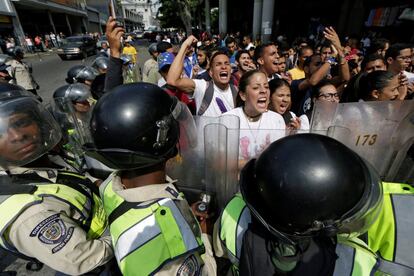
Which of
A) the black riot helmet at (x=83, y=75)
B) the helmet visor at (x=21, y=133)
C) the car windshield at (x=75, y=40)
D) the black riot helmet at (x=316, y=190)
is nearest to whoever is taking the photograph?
the black riot helmet at (x=316, y=190)

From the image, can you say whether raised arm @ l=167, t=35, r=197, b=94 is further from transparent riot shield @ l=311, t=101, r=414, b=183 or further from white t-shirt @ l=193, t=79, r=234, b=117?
transparent riot shield @ l=311, t=101, r=414, b=183

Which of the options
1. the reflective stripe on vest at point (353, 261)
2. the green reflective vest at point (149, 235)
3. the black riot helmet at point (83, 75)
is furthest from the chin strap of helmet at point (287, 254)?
the black riot helmet at point (83, 75)

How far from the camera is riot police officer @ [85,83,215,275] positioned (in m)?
0.96

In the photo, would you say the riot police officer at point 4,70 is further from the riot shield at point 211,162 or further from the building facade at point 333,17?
the building facade at point 333,17

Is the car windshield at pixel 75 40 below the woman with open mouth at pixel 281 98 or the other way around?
the other way around

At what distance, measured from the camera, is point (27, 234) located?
3.38 ft

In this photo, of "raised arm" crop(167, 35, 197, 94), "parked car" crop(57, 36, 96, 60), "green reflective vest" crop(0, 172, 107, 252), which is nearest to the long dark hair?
"raised arm" crop(167, 35, 197, 94)

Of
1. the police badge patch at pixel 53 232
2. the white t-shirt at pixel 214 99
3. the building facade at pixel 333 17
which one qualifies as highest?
the building facade at pixel 333 17

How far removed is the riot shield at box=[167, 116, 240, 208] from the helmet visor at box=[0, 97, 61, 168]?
0.87 m

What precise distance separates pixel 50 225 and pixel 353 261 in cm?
134

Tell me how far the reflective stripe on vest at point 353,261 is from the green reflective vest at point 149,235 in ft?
1.96

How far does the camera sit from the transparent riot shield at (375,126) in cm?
160

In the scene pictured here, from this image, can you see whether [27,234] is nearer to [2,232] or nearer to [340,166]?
[2,232]

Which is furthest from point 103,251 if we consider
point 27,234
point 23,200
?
point 23,200
